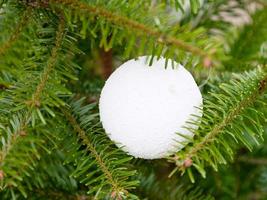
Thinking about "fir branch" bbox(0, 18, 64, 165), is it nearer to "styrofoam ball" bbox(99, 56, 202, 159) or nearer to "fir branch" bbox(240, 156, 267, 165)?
"styrofoam ball" bbox(99, 56, 202, 159)

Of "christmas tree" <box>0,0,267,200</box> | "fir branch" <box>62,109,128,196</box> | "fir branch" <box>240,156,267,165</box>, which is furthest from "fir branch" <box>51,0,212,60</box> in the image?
"fir branch" <box>240,156,267,165</box>

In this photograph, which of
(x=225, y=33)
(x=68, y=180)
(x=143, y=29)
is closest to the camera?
(x=143, y=29)

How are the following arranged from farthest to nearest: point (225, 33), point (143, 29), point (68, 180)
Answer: point (225, 33) → point (68, 180) → point (143, 29)

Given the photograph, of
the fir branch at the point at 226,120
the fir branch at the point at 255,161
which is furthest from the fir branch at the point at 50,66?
the fir branch at the point at 255,161

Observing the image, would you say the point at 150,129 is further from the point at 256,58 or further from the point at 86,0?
the point at 256,58

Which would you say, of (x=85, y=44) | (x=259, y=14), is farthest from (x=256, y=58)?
(x=85, y=44)

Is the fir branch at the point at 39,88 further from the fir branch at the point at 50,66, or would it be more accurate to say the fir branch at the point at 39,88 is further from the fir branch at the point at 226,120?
the fir branch at the point at 226,120

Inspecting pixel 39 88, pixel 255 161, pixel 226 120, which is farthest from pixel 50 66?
pixel 255 161
